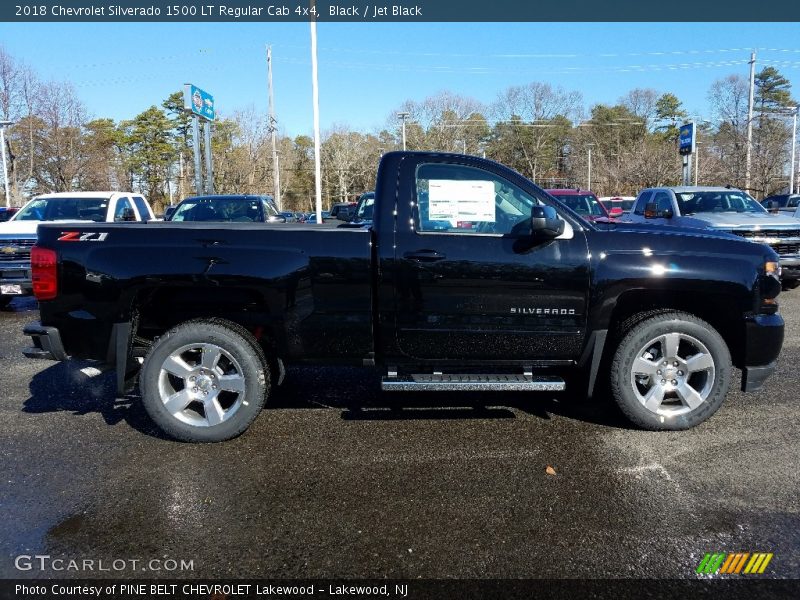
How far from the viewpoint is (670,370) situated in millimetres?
4266

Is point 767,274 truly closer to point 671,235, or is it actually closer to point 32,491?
point 671,235

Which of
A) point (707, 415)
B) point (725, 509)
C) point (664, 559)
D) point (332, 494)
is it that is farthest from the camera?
point (707, 415)

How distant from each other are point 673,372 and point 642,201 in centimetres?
993

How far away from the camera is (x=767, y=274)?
4.26 metres

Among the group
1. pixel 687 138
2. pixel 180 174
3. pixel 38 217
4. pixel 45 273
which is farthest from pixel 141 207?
pixel 180 174

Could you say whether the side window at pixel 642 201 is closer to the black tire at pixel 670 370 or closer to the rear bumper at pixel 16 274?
the black tire at pixel 670 370

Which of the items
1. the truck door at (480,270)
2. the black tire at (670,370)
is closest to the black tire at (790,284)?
the black tire at (670,370)

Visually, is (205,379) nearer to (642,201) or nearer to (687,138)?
(642,201)

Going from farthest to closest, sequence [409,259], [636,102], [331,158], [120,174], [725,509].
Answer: [636,102] → [331,158] → [120,174] → [409,259] → [725,509]

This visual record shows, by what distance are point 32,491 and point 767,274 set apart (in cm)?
513

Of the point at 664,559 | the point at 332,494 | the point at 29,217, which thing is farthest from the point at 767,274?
the point at 29,217

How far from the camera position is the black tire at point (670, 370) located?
166 inches

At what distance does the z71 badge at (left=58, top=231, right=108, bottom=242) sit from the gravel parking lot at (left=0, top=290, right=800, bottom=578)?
58.1 inches

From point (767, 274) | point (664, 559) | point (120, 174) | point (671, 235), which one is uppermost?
point (120, 174)
